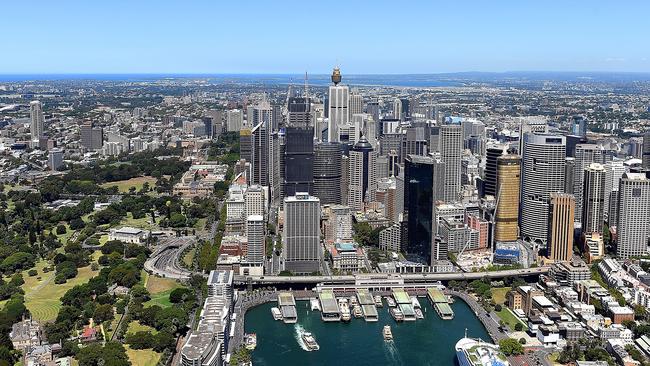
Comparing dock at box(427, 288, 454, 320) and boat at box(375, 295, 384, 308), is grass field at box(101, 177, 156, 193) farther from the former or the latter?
dock at box(427, 288, 454, 320)

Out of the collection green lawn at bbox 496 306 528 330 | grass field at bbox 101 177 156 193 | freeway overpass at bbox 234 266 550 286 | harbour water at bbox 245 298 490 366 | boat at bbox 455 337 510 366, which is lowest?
harbour water at bbox 245 298 490 366

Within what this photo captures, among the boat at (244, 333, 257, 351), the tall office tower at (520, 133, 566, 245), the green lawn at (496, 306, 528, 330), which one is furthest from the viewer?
the tall office tower at (520, 133, 566, 245)

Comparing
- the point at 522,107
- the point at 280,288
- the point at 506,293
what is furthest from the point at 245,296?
the point at 522,107

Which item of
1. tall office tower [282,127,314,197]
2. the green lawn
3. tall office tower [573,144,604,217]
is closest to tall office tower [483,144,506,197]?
tall office tower [573,144,604,217]

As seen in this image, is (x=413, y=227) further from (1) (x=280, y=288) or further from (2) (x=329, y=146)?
(2) (x=329, y=146)

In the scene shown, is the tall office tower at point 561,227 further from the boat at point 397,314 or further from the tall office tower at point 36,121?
the tall office tower at point 36,121

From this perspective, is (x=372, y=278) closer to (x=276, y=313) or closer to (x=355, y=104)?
(x=276, y=313)
